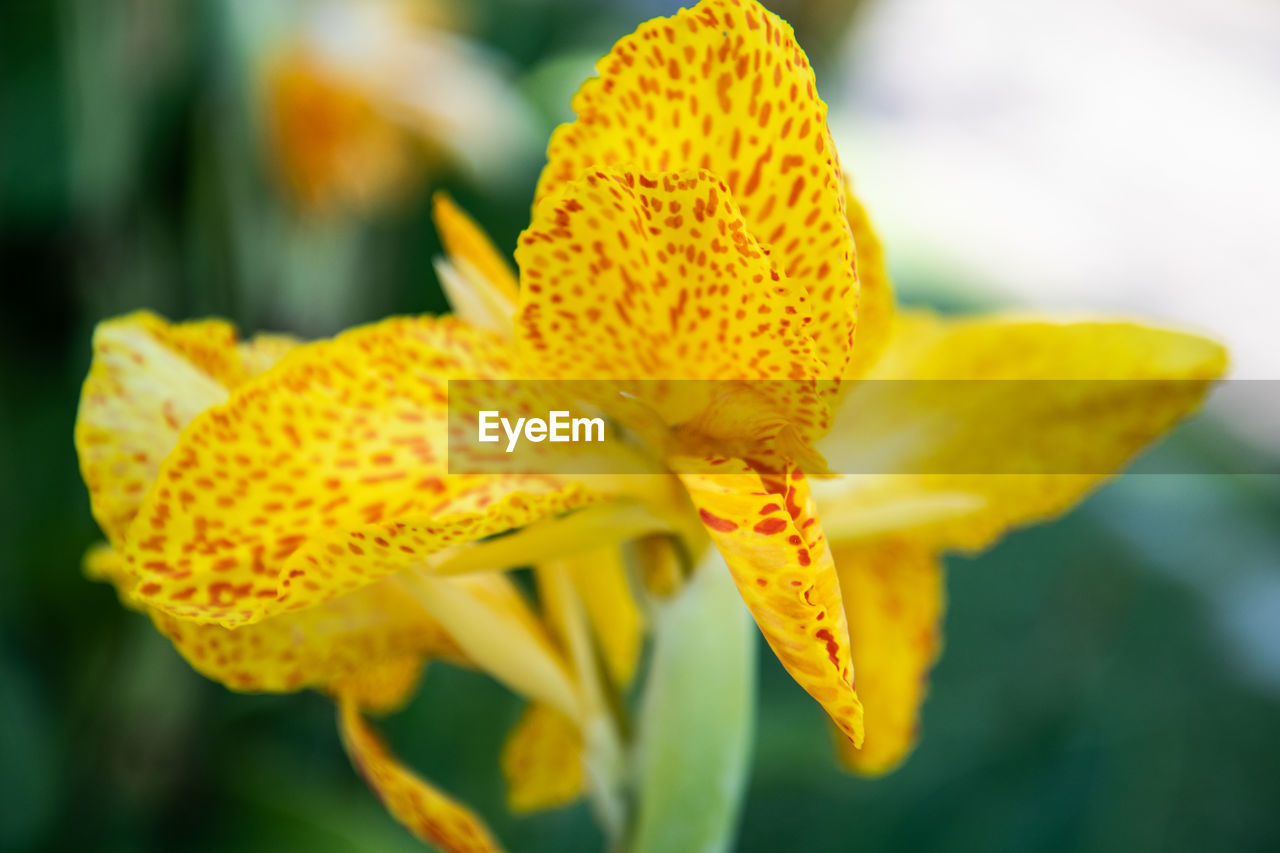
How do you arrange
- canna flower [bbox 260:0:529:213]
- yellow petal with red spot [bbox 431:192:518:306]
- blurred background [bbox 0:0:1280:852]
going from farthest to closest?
canna flower [bbox 260:0:529:213]
blurred background [bbox 0:0:1280:852]
yellow petal with red spot [bbox 431:192:518:306]

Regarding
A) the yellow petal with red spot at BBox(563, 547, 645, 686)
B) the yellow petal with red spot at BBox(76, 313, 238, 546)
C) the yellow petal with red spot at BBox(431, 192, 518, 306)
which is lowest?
the yellow petal with red spot at BBox(563, 547, 645, 686)

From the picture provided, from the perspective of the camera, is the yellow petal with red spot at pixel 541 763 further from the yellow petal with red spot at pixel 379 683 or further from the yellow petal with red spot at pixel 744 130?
the yellow petal with red spot at pixel 744 130

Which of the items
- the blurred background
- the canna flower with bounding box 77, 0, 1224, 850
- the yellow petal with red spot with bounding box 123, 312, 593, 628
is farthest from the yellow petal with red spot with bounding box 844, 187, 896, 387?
the blurred background

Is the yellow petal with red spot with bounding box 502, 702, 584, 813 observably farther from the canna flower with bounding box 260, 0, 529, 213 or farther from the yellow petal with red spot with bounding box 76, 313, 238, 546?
the canna flower with bounding box 260, 0, 529, 213

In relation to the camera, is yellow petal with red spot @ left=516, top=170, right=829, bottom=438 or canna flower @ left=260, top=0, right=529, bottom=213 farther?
canna flower @ left=260, top=0, right=529, bottom=213

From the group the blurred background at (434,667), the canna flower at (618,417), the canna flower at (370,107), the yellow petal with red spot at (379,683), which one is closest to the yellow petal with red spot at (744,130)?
the canna flower at (618,417)

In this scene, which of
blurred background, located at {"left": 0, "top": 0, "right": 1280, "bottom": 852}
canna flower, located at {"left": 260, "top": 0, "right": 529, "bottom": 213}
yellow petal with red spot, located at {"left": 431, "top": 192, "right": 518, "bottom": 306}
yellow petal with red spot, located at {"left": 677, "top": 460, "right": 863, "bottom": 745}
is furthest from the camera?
canna flower, located at {"left": 260, "top": 0, "right": 529, "bottom": 213}

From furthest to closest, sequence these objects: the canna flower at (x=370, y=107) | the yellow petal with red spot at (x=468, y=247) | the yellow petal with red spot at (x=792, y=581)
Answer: the canna flower at (x=370, y=107) → the yellow petal with red spot at (x=468, y=247) → the yellow petal with red spot at (x=792, y=581)
